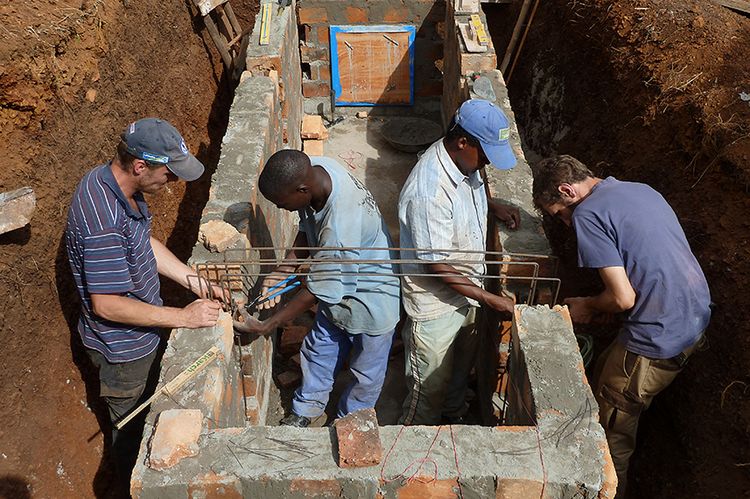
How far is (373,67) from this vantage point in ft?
27.2

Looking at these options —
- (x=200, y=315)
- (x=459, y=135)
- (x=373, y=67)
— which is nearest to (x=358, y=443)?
(x=200, y=315)

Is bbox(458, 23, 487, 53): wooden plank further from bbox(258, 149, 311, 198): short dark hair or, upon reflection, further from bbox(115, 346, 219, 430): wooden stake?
bbox(115, 346, 219, 430): wooden stake

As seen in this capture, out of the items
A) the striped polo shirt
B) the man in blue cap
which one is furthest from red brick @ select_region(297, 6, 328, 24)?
the striped polo shirt

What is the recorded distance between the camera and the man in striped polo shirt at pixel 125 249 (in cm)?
347

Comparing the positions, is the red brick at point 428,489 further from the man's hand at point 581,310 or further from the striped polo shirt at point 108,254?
the striped polo shirt at point 108,254

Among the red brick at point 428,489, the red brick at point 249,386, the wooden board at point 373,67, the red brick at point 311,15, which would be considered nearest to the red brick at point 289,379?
the red brick at point 249,386

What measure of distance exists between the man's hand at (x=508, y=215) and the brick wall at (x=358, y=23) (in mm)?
4537

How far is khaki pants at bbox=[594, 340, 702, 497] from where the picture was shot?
4020 millimetres

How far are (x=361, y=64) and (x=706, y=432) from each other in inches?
233

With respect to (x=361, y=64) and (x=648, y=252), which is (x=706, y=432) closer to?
(x=648, y=252)

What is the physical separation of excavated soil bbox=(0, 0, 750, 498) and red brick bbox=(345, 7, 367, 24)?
1.93 meters

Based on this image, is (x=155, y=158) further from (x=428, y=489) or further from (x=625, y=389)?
(x=625, y=389)

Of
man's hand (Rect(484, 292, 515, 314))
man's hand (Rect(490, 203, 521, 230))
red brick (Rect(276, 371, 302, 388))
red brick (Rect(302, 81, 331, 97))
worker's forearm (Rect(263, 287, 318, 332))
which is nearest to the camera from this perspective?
man's hand (Rect(484, 292, 515, 314))

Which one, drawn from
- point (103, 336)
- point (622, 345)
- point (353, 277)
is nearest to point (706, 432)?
point (622, 345)
